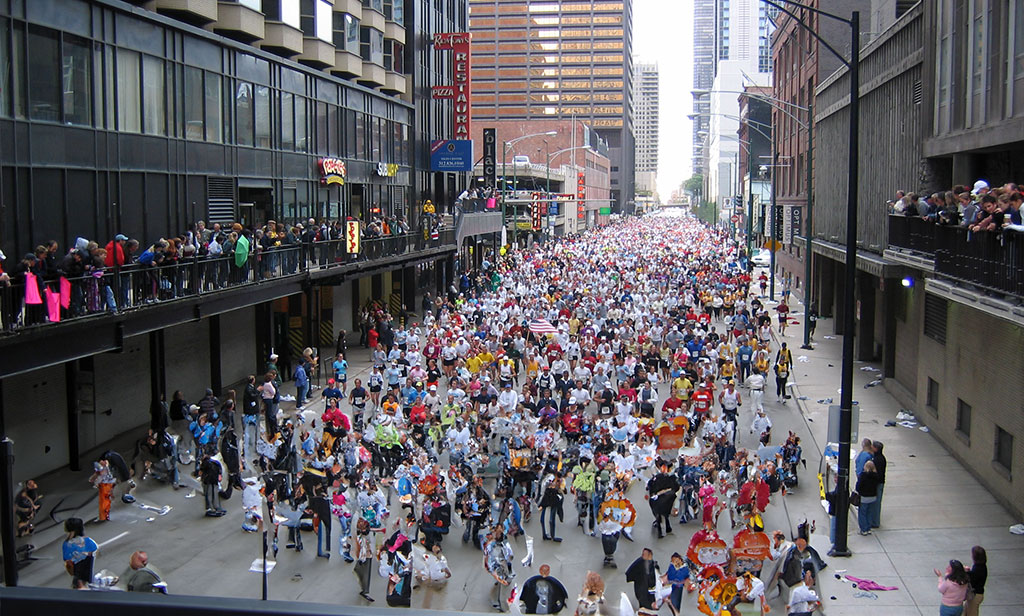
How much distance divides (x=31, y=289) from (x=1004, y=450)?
1598 centimetres

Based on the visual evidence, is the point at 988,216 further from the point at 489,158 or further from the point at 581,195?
the point at 581,195

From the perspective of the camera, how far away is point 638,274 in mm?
52844

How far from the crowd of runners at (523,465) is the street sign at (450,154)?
22.5 m

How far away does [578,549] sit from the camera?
593 inches

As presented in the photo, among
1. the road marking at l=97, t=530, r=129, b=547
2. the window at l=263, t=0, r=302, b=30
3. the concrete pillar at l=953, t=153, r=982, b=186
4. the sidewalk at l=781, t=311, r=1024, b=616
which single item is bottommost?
the road marking at l=97, t=530, r=129, b=547

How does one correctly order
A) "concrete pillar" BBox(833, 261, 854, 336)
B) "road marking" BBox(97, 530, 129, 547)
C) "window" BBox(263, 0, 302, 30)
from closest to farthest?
"road marking" BBox(97, 530, 129, 547) < "window" BBox(263, 0, 302, 30) < "concrete pillar" BBox(833, 261, 854, 336)

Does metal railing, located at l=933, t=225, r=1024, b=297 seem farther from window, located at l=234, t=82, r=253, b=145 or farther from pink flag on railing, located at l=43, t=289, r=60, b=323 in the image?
window, located at l=234, t=82, r=253, b=145

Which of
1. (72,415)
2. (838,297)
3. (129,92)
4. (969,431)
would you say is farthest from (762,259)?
(72,415)

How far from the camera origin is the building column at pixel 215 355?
27594mm

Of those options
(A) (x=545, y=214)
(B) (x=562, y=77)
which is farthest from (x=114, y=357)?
(B) (x=562, y=77)

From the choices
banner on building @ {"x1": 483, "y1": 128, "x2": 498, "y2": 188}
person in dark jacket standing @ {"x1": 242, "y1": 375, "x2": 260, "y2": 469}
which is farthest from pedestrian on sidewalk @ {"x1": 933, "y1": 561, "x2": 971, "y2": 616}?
banner on building @ {"x1": 483, "y1": 128, "x2": 498, "y2": 188}

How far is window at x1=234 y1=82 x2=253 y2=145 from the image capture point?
2819cm

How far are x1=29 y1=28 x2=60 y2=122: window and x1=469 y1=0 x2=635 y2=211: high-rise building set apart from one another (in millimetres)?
161522

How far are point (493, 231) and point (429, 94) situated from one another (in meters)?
14.0
